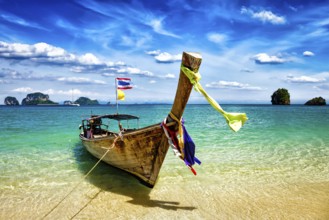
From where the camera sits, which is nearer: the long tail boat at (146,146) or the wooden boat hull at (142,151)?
the long tail boat at (146,146)

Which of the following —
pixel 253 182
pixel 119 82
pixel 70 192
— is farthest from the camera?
pixel 119 82

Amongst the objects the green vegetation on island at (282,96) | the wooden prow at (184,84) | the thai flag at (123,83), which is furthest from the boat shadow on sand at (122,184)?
the green vegetation on island at (282,96)

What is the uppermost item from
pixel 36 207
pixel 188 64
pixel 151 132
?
pixel 188 64

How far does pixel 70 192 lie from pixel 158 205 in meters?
3.19

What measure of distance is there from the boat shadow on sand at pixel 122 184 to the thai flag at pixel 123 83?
3.49 m

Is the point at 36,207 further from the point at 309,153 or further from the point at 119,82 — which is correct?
the point at 309,153

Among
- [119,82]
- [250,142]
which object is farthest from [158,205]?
[250,142]

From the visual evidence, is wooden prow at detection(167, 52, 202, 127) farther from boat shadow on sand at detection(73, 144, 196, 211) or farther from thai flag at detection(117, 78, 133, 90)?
thai flag at detection(117, 78, 133, 90)

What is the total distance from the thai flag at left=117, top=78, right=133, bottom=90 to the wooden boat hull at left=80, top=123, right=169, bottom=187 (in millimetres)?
3040

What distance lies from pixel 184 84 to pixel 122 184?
4.64 meters

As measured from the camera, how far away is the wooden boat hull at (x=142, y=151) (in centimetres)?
760

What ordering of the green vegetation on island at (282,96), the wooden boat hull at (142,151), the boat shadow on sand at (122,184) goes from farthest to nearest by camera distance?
the green vegetation on island at (282,96), the wooden boat hull at (142,151), the boat shadow on sand at (122,184)

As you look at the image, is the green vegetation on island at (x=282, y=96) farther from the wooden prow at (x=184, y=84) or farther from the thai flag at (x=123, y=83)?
the wooden prow at (x=184, y=84)

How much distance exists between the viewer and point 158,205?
286 inches
